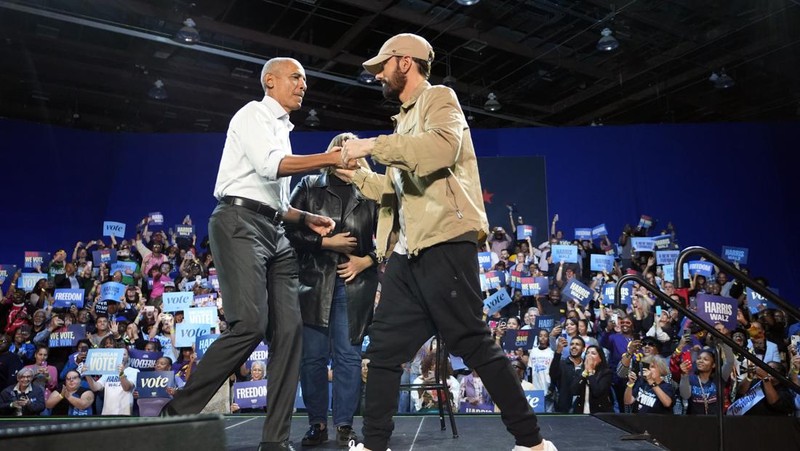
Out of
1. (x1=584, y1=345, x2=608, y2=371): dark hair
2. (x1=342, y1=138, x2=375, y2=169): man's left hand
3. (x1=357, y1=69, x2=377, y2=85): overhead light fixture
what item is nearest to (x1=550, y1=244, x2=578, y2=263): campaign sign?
(x1=584, y1=345, x2=608, y2=371): dark hair

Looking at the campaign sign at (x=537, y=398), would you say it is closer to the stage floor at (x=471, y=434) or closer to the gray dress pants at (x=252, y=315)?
the stage floor at (x=471, y=434)

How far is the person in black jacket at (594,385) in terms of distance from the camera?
5.96 metres

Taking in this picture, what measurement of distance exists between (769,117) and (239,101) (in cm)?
1225

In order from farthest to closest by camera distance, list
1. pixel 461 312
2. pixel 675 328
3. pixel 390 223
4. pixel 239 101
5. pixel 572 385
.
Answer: pixel 239 101 < pixel 675 328 < pixel 572 385 < pixel 390 223 < pixel 461 312

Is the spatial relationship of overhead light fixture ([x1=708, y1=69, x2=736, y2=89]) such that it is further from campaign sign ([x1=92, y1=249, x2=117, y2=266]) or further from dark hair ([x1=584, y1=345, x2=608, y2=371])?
campaign sign ([x1=92, y1=249, x2=117, y2=266])

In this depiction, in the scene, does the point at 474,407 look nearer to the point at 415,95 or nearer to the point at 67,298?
the point at 415,95

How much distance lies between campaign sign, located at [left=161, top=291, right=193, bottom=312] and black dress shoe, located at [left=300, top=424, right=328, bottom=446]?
489 cm

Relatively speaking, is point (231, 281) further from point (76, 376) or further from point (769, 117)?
point (769, 117)

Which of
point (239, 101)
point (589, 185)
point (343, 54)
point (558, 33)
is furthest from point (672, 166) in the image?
point (239, 101)

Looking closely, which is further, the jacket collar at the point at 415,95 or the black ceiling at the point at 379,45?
the black ceiling at the point at 379,45

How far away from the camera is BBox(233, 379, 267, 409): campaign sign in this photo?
18.5 feet

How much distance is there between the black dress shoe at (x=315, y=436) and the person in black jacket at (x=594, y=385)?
373 cm

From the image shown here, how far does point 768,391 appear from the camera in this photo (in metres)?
5.50

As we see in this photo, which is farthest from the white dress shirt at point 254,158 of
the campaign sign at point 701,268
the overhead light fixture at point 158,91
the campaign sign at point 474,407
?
the overhead light fixture at point 158,91
